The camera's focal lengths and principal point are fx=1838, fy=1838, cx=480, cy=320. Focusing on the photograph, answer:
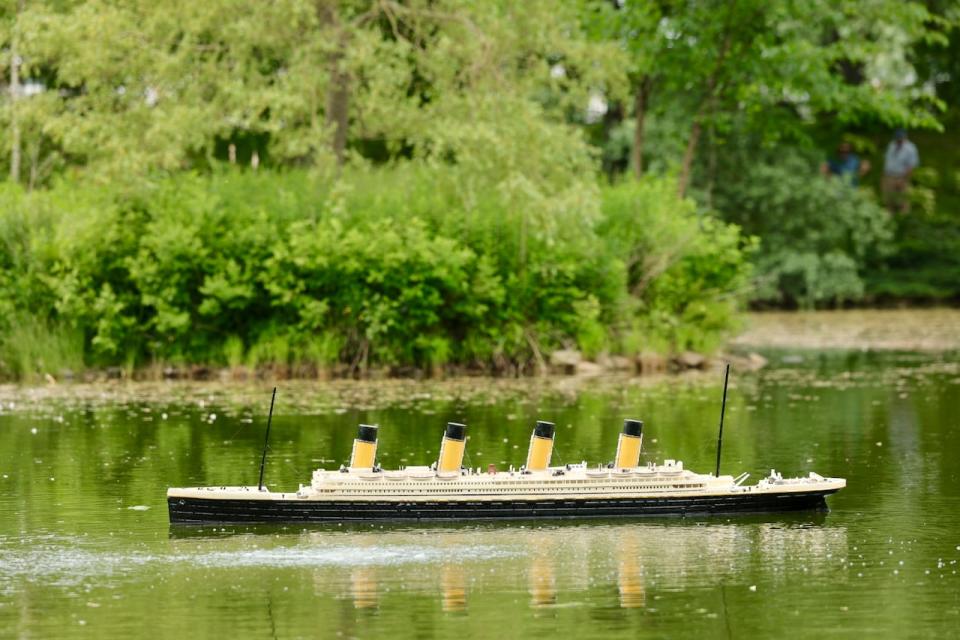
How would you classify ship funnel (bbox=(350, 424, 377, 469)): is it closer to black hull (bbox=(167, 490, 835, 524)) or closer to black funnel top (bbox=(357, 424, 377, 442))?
black funnel top (bbox=(357, 424, 377, 442))

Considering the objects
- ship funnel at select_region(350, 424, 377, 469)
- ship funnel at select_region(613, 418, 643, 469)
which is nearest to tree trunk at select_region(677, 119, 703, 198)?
ship funnel at select_region(613, 418, 643, 469)

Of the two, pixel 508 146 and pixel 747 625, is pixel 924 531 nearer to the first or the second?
pixel 747 625

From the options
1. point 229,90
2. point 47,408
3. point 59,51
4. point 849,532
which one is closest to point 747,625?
point 849,532

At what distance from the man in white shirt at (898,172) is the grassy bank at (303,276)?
101 ft

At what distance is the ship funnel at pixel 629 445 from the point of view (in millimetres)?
20516

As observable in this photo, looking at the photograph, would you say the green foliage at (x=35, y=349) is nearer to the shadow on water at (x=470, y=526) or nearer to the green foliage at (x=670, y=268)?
the green foliage at (x=670, y=268)

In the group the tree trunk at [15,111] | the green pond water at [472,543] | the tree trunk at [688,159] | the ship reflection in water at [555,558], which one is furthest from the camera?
the tree trunk at [688,159]

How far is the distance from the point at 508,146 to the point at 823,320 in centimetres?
2094

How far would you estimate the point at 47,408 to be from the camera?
105 feet

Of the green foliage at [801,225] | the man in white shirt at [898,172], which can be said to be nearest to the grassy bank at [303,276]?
the green foliage at [801,225]

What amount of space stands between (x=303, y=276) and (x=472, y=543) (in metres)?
19.3

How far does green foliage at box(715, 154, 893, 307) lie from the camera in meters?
60.6

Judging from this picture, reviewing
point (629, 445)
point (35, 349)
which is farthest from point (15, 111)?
point (629, 445)

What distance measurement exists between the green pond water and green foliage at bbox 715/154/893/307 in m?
28.8
